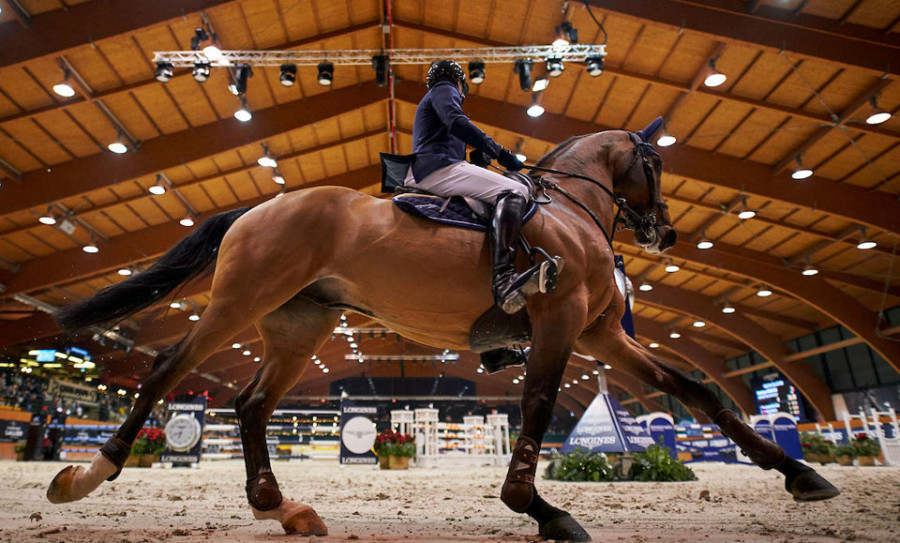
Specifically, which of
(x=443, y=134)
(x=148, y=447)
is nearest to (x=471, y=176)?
(x=443, y=134)

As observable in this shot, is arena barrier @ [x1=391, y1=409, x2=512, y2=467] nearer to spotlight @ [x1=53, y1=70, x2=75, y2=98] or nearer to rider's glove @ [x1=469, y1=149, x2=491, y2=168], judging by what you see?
spotlight @ [x1=53, y1=70, x2=75, y2=98]

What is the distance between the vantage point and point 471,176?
2.55 metres

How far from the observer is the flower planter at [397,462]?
42.3 feet

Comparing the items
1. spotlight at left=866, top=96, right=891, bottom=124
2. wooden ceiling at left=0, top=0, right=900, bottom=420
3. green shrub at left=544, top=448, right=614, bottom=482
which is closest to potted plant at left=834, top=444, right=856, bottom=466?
wooden ceiling at left=0, top=0, right=900, bottom=420

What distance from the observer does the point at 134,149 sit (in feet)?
35.4

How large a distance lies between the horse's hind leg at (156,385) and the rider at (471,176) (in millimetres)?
1095

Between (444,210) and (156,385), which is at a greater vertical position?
(444,210)

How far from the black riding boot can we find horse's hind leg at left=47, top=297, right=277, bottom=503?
1100 millimetres

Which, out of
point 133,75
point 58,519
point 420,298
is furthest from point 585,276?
point 133,75

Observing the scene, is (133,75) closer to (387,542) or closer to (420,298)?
(420,298)

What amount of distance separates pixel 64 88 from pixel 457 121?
29.2 feet

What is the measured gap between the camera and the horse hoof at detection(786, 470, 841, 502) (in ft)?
7.20

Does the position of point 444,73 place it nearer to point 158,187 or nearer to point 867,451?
point 158,187

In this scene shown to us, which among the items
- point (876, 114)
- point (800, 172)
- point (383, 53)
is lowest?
point (876, 114)
